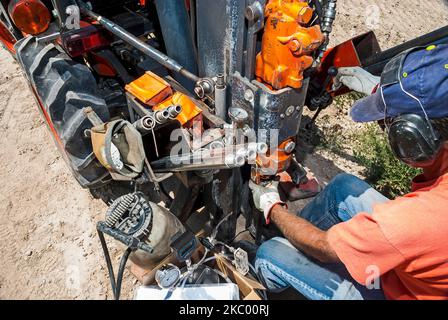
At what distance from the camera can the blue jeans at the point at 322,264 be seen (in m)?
1.75

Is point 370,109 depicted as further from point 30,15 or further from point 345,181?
point 30,15

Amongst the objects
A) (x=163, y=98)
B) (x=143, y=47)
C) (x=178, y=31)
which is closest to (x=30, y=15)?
(x=143, y=47)

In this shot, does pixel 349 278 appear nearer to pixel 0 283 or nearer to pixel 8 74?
pixel 0 283

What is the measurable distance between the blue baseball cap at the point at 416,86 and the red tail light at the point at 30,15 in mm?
2091

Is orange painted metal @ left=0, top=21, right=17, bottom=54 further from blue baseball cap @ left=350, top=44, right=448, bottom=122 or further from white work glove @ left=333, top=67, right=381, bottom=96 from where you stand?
blue baseball cap @ left=350, top=44, right=448, bottom=122

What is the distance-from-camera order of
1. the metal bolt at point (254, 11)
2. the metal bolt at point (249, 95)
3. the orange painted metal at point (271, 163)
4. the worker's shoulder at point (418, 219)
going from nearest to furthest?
1. the worker's shoulder at point (418, 219)
2. the metal bolt at point (254, 11)
3. the metal bolt at point (249, 95)
4. the orange painted metal at point (271, 163)

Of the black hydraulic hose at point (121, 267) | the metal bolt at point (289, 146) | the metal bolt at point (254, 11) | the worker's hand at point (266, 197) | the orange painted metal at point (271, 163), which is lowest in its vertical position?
the black hydraulic hose at point (121, 267)

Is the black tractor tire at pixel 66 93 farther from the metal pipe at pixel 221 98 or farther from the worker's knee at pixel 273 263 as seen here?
the worker's knee at pixel 273 263

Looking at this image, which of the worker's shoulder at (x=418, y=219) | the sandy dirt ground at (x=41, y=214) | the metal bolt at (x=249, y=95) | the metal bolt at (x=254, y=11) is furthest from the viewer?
the sandy dirt ground at (x=41, y=214)

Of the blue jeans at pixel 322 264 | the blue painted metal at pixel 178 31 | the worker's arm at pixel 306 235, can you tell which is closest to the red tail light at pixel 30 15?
the blue painted metal at pixel 178 31

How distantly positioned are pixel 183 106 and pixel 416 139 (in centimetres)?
113

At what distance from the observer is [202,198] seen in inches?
102

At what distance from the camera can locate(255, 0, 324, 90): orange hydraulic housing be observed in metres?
1.51

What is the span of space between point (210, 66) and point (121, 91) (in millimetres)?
1056
